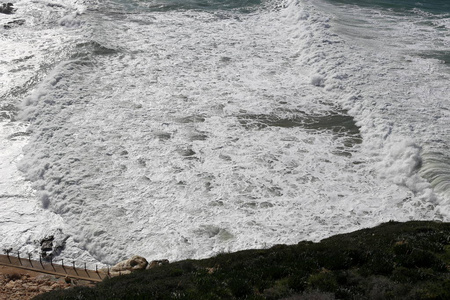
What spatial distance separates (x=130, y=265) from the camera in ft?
40.1

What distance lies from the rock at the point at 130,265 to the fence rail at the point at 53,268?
30cm

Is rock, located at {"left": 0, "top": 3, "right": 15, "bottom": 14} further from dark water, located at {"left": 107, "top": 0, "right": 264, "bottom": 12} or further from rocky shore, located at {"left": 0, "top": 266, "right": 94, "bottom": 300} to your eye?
rocky shore, located at {"left": 0, "top": 266, "right": 94, "bottom": 300}

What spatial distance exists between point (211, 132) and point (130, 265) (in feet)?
30.0

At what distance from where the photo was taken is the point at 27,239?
13.9 m

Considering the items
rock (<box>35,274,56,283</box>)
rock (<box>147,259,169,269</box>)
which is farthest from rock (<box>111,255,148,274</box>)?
rock (<box>35,274,56,283</box>)

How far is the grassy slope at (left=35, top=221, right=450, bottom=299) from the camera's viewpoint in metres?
8.84

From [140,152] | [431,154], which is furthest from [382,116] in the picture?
[140,152]

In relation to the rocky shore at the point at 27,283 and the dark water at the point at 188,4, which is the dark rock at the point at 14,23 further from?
the rocky shore at the point at 27,283

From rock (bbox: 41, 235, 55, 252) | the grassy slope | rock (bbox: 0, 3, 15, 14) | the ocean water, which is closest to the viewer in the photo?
the grassy slope

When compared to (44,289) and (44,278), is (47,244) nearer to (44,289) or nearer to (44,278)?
(44,278)

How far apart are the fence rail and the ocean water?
0.73 metres

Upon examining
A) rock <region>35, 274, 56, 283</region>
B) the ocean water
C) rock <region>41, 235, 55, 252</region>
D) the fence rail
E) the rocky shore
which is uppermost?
the ocean water

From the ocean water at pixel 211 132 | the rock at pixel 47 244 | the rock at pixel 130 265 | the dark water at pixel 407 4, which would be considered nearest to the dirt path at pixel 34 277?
→ the rock at pixel 130 265

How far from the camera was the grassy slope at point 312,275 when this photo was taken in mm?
8844
